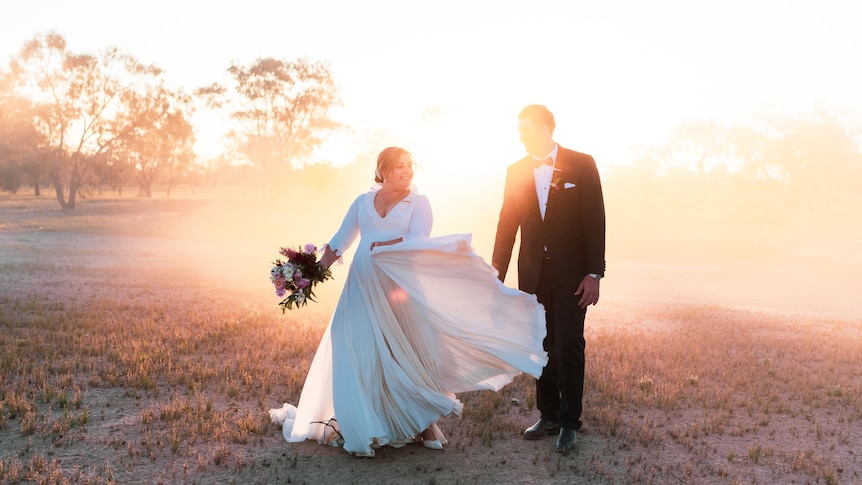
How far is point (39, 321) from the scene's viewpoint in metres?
11.3

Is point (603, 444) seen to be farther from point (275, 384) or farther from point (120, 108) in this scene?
point (120, 108)

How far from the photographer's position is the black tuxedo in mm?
6105

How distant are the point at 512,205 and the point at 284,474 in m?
3.05

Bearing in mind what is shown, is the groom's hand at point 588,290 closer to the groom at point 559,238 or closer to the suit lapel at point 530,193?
the groom at point 559,238

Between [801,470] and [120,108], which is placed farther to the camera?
[120,108]

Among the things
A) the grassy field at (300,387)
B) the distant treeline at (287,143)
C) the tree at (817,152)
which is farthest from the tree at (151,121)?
the tree at (817,152)

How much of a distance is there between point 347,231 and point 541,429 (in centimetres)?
262

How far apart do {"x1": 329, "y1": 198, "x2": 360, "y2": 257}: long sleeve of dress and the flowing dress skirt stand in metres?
0.43

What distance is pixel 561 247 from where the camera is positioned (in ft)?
20.3

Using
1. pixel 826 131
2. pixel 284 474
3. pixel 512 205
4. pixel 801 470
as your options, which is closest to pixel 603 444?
pixel 801 470

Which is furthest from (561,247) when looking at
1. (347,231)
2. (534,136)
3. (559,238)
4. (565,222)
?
(347,231)

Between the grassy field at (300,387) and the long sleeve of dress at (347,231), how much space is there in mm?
1800

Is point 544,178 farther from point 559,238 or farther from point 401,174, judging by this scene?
point 401,174

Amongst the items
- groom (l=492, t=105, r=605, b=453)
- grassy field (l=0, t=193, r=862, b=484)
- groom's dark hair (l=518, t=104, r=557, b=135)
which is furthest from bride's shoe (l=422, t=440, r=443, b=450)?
groom's dark hair (l=518, t=104, r=557, b=135)
